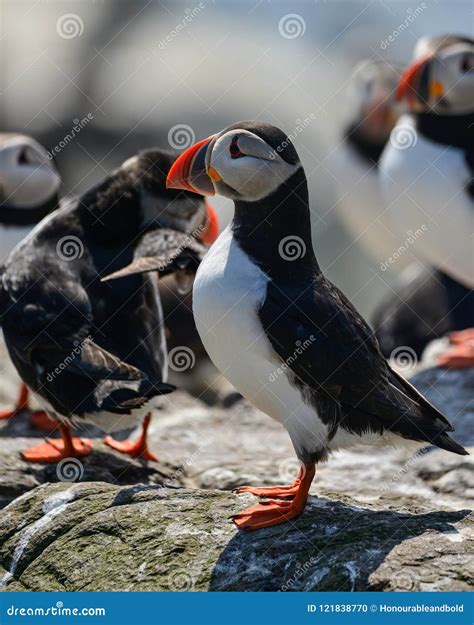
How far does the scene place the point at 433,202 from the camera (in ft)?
31.1

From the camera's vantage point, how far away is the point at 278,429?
802cm

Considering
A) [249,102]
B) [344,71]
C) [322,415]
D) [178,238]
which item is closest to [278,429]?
[178,238]

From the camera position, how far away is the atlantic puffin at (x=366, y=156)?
38.0 feet

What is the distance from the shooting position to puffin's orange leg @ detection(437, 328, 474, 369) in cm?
895

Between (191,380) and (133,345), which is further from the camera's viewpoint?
(191,380)

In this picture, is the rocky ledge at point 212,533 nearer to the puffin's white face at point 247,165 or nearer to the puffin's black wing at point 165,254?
the puffin's black wing at point 165,254

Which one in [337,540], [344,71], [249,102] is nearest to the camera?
[337,540]

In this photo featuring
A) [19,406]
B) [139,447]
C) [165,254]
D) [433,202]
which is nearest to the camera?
[165,254]

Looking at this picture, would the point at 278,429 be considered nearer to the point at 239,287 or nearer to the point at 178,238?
the point at 178,238

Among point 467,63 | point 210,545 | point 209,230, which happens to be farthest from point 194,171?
point 467,63

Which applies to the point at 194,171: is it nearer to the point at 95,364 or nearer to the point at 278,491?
the point at 95,364

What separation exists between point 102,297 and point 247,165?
1664 millimetres

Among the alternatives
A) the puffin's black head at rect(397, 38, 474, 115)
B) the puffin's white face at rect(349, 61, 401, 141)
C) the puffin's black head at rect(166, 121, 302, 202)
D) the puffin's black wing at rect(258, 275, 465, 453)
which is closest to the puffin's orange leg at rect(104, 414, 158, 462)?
the puffin's black wing at rect(258, 275, 465, 453)

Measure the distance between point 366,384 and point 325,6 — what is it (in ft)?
51.3
